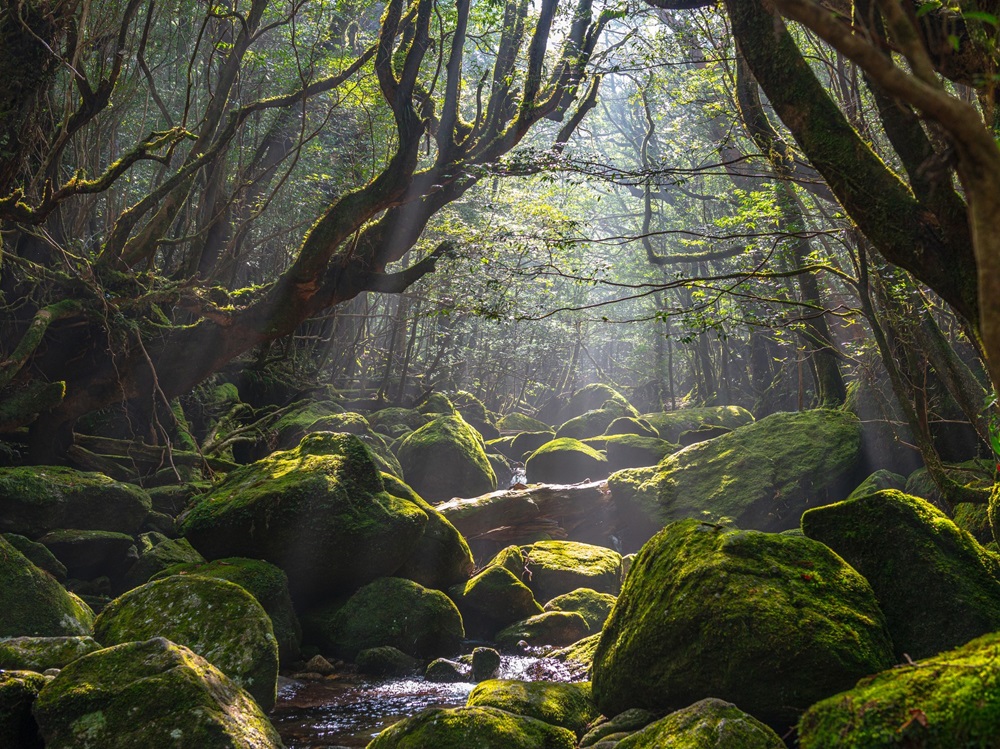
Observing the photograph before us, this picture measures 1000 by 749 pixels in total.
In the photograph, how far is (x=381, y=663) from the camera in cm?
831

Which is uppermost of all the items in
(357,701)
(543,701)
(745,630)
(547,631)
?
(745,630)

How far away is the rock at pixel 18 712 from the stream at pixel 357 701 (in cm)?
198

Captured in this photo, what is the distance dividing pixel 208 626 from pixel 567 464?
12862 mm

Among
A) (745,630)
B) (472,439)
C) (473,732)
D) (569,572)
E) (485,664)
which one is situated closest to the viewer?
(745,630)

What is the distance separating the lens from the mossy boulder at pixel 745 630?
4.46 metres

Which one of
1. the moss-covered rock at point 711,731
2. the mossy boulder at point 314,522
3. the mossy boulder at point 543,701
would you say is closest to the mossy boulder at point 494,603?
the mossy boulder at point 314,522

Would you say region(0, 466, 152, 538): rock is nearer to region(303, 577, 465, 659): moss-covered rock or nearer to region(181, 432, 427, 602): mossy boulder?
region(181, 432, 427, 602): mossy boulder

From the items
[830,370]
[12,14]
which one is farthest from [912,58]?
[830,370]

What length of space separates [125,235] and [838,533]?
1002 centimetres

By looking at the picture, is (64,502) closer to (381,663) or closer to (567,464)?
(381,663)

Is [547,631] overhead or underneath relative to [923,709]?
underneath

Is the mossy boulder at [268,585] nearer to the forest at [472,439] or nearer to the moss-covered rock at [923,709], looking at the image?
the forest at [472,439]

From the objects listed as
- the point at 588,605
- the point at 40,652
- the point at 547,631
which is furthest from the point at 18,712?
the point at 588,605

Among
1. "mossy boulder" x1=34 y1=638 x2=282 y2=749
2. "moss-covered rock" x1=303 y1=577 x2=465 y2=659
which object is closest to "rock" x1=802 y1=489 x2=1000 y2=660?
"mossy boulder" x1=34 y1=638 x2=282 y2=749
